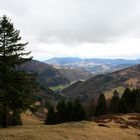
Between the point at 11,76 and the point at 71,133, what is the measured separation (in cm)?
1140

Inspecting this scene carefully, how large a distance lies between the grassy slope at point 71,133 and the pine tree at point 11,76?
3523 millimetres

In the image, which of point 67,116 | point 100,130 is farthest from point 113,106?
point 100,130

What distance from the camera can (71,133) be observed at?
3609 cm

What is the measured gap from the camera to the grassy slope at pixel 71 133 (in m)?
31.3

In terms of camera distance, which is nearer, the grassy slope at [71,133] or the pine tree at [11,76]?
the grassy slope at [71,133]

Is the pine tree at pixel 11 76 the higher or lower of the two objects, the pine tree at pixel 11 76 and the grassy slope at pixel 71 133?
the higher

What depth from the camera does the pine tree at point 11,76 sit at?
125 feet

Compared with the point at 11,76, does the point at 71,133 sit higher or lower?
lower

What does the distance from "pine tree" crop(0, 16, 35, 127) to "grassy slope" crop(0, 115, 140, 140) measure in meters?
3.52

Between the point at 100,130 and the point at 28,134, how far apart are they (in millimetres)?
14187

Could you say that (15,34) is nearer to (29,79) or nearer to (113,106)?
(29,79)

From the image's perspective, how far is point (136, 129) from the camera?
160 ft

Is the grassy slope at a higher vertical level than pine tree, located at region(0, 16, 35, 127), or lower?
lower

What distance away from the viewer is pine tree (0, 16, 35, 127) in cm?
3816
